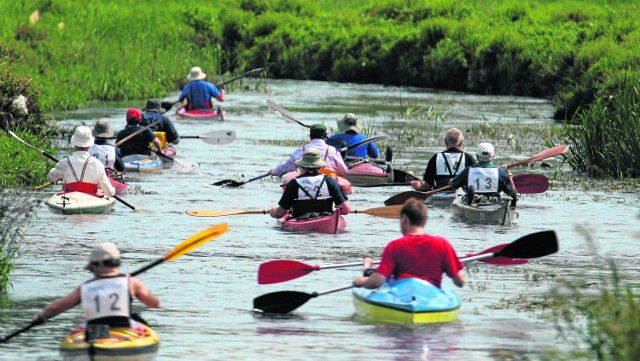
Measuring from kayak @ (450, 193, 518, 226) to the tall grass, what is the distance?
5.16m

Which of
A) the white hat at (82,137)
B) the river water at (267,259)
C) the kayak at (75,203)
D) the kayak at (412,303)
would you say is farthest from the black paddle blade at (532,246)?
the kayak at (75,203)

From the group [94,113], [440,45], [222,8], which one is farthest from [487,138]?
[222,8]

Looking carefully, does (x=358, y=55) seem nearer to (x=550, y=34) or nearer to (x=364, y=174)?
(x=550, y=34)

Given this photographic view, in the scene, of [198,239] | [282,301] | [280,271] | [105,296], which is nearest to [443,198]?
[280,271]

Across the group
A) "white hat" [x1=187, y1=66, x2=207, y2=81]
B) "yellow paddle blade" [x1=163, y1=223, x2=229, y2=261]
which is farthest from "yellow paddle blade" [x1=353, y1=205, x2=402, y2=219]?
"white hat" [x1=187, y1=66, x2=207, y2=81]

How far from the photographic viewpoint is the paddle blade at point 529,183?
2123 cm

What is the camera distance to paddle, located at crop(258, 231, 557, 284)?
1352 cm

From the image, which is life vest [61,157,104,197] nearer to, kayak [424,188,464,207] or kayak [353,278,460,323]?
kayak [424,188,464,207]

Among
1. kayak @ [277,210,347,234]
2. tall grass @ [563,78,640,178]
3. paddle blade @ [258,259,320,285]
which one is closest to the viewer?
paddle blade @ [258,259,320,285]

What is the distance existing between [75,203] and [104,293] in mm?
8991

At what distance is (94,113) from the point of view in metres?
34.8

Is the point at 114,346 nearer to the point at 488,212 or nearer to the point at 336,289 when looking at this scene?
the point at 336,289

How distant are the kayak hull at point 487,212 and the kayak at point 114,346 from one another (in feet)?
29.7

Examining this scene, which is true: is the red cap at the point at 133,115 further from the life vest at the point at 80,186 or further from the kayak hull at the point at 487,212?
the kayak hull at the point at 487,212
